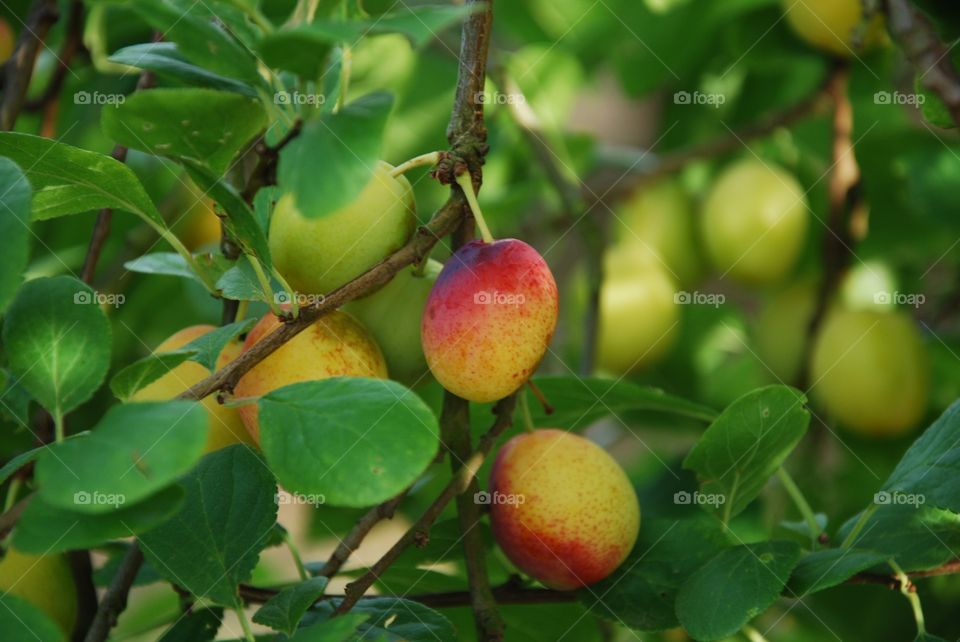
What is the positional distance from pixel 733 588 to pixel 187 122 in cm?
29

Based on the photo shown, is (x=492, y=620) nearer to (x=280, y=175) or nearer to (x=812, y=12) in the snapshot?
(x=280, y=175)

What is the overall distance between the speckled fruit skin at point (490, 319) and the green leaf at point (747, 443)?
0.10 meters

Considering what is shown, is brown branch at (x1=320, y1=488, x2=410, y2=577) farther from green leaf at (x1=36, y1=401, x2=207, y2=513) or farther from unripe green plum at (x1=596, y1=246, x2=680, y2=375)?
unripe green plum at (x1=596, y1=246, x2=680, y2=375)

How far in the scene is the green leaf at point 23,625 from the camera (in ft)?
1.21

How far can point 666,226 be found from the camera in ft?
3.69

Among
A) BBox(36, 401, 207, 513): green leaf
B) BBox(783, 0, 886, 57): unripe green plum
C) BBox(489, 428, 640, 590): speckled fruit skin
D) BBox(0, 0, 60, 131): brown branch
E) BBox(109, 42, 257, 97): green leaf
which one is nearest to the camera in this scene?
BBox(36, 401, 207, 513): green leaf

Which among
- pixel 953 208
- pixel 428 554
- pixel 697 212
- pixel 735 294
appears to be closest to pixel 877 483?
pixel 953 208

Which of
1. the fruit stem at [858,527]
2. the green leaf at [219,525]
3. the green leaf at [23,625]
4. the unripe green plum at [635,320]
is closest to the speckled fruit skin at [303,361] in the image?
the green leaf at [219,525]

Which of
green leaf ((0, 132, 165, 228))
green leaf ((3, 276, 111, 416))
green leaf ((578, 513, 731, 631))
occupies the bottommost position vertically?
green leaf ((578, 513, 731, 631))

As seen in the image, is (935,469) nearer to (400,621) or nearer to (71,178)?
(400,621)

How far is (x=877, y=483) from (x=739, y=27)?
1.45ft

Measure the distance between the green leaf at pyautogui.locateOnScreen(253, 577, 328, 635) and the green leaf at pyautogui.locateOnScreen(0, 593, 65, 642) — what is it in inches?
3.4

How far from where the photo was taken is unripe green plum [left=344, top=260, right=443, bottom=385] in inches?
21.0

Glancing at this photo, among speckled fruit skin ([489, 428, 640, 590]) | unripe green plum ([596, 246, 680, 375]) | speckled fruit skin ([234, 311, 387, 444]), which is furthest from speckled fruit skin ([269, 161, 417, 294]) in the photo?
unripe green plum ([596, 246, 680, 375])
